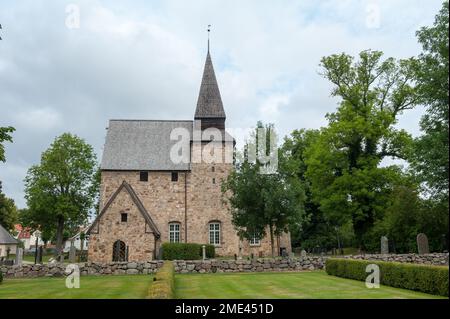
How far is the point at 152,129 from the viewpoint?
39.5m

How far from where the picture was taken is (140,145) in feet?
124

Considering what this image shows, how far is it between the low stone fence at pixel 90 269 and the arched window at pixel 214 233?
39.0 ft

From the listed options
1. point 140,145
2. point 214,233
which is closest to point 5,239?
point 140,145

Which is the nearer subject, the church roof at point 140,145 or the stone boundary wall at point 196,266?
the stone boundary wall at point 196,266

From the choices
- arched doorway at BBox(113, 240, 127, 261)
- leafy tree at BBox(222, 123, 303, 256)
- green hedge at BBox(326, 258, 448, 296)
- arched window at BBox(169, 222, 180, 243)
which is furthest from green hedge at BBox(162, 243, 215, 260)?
green hedge at BBox(326, 258, 448, 296)

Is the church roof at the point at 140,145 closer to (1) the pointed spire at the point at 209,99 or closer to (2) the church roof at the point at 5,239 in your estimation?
(1) the pointed spire at the point at 209,99

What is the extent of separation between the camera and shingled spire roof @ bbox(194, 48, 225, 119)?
122ft

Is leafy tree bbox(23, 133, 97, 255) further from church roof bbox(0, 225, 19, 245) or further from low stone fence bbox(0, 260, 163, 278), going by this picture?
low stone fence bbox(0, 260, 163, 278)

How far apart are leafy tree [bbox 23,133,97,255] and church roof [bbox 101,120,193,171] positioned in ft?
32.3

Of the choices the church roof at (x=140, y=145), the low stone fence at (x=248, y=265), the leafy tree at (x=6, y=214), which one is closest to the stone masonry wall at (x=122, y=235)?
the church roof at (x=140, y=145)

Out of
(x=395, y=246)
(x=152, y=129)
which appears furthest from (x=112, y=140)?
(x=395, y=246)

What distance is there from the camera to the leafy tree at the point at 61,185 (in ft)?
148

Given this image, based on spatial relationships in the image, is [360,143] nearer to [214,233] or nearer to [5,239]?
[214,233]

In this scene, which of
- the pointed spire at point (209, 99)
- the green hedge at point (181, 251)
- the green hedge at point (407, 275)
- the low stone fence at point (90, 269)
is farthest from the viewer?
the pointed spire at point (209, 99)
